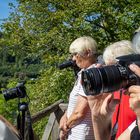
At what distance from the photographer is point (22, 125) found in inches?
112

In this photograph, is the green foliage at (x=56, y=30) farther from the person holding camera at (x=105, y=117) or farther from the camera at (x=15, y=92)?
the person holding camera at (x=105, y=117)

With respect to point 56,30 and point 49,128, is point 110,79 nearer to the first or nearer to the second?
point 49,128

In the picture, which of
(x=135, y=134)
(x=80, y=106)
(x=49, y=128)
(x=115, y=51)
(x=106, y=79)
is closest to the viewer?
(x=106, y=79)

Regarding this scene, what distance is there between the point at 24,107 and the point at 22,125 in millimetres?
139

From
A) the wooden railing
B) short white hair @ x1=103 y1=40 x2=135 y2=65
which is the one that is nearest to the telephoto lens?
short white hair @ x1=103 y1=40 x2=135 y2=65

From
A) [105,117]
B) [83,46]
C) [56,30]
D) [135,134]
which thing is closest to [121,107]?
[105,117]

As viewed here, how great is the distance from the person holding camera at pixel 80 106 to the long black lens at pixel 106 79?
114 centimetres

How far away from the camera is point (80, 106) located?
2686mm

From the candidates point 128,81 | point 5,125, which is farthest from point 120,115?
point 5,125

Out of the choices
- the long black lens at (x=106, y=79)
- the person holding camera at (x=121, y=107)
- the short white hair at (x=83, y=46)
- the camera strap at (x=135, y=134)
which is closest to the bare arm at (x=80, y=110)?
the short white hair at (x=83, y=46)

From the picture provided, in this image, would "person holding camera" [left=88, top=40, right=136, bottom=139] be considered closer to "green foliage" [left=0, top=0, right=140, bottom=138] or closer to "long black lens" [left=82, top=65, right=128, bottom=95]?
"long black lens" [left=82, top=65, right=128, bottom=95]

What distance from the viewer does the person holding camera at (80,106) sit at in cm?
270

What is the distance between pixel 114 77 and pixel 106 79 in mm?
33

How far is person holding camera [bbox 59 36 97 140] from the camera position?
2.70m
